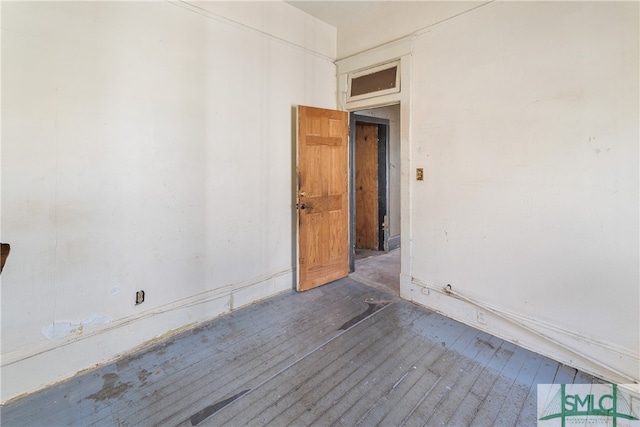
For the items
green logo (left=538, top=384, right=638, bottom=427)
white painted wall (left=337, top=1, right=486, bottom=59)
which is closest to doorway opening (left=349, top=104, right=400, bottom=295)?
white painted wall (left=337, top=1, right=486, bottom=59)

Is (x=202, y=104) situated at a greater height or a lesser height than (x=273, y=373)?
greater

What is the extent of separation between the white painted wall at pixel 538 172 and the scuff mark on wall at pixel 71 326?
284 centimetres

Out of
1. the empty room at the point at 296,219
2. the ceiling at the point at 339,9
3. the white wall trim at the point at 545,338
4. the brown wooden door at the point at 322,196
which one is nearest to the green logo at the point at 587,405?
the empty room at the point at 296,219

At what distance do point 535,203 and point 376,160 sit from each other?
10.1ft

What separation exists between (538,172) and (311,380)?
2244 mm

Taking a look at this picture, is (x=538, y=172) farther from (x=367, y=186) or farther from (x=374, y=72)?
(x=367, y=186)

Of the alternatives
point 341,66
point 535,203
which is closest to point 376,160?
Answer: point 341,66

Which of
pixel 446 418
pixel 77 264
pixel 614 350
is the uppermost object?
pixel 77 264

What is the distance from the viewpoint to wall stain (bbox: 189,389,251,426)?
1701 millimetres

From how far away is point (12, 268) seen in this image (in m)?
1.88

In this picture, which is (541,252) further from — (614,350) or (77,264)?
(77,264)

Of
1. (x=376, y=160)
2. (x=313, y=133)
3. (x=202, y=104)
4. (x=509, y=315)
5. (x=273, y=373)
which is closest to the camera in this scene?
(x=273, y=373)

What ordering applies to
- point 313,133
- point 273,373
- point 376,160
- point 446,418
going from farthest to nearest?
point 376,160
point 313,133
point 273,373
point 446,418

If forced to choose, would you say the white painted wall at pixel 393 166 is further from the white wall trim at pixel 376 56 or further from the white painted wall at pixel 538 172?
the white painted wall at pixel 538 172
